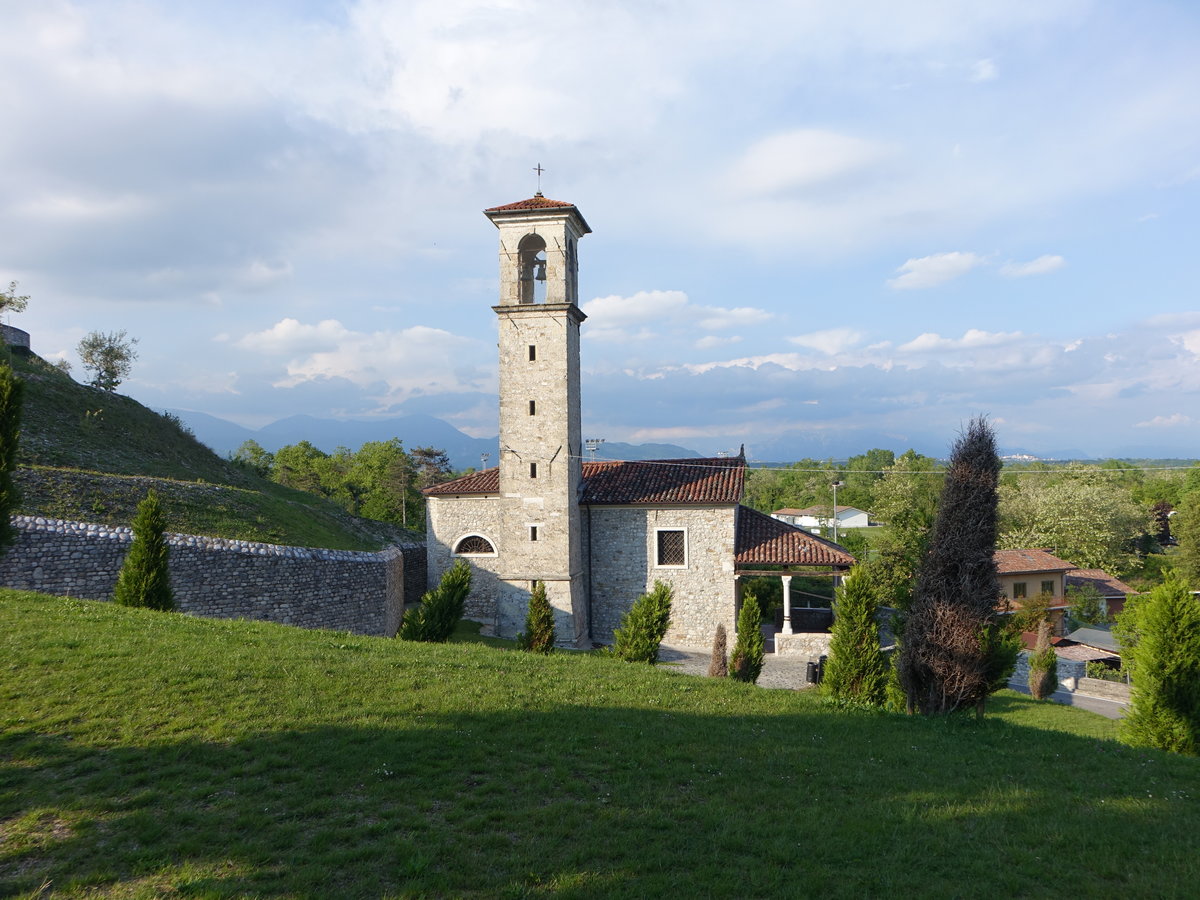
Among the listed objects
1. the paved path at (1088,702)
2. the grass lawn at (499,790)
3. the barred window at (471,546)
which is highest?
the barred window at (471,546)

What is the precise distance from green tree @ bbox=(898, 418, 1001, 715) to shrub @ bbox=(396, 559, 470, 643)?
1068 cm

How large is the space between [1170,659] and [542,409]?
55.7 ft

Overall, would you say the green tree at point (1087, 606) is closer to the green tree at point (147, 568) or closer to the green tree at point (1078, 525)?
the green tree at point (1078, 525)

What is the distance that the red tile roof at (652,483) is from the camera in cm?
2458

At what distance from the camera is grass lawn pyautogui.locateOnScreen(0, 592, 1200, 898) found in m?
5.59

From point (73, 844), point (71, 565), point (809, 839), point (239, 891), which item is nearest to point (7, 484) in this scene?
point (71, 565)

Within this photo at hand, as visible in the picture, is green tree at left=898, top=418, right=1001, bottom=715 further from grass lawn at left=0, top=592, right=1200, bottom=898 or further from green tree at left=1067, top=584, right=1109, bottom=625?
green tree at left=1067, top=584, right=1109, bottom=625

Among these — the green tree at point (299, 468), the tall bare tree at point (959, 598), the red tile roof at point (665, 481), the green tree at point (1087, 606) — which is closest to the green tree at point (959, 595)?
the tall bare tree at point (959, 598)

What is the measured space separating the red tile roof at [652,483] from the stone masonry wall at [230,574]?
459 centimetres

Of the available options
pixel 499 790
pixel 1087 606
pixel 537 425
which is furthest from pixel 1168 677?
pixel 1087 606

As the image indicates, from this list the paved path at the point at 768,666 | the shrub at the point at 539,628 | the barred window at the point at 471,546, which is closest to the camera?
the shrub at the point at 539,628

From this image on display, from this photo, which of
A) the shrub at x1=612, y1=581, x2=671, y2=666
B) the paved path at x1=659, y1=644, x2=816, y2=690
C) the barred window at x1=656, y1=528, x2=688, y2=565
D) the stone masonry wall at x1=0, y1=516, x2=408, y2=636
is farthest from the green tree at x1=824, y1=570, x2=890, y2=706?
the stone masonry wall at x1=0, y1=516, x2=408, y2=636

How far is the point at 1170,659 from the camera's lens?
12641mm

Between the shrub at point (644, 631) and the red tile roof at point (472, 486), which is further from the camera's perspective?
the red tile roof at point (472, 486)
